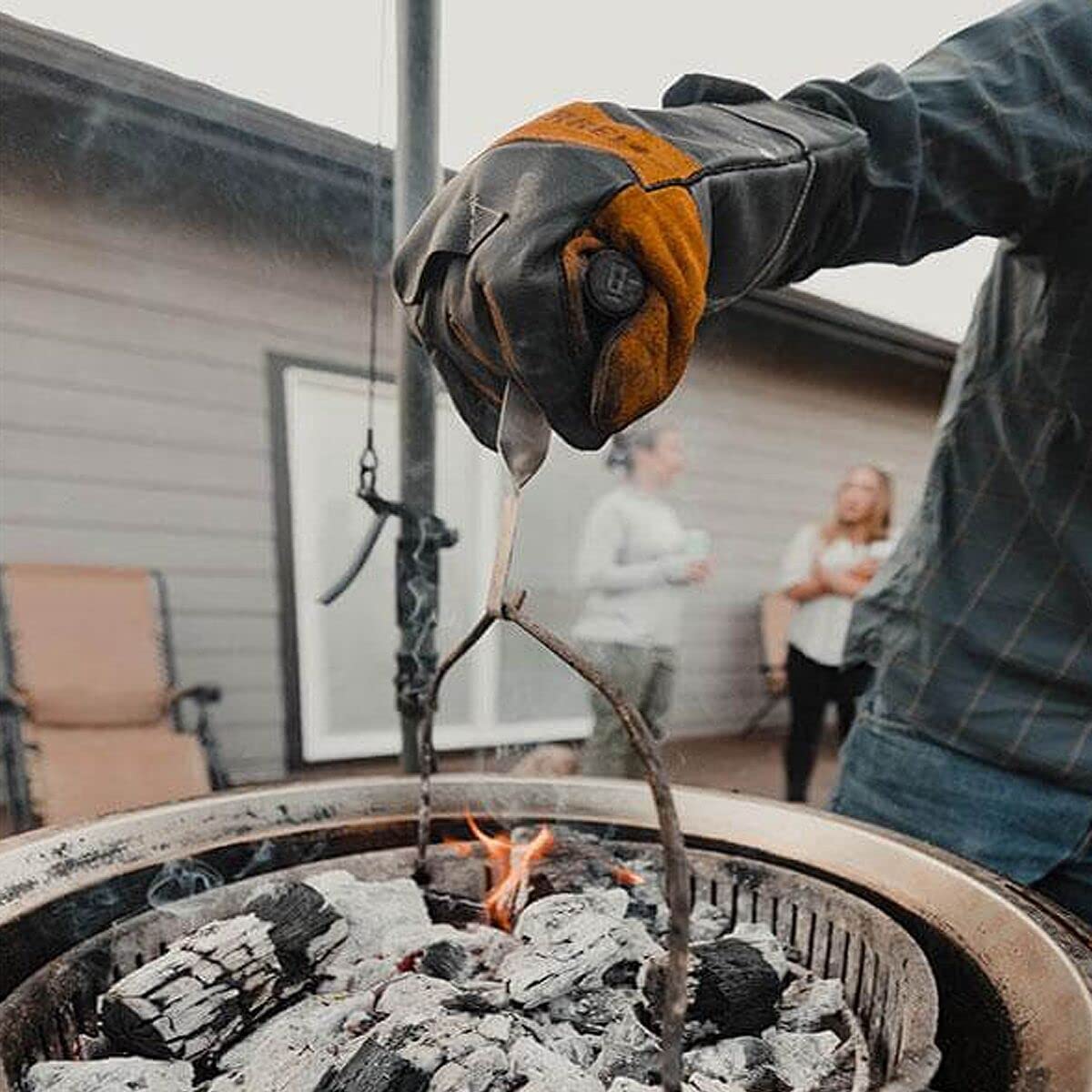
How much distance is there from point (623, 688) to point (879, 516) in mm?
1638

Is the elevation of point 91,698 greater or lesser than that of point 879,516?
lesser

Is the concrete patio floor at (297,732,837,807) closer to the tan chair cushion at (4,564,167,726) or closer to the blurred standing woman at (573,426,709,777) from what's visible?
the blurred standing woman at (573,426,709,777)

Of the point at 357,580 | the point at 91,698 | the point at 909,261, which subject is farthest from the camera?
the point at 357,580

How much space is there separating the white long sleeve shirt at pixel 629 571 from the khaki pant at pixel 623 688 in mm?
50

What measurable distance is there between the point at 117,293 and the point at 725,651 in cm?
405

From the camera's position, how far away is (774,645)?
5094 mm

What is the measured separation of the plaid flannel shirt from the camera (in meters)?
0.80

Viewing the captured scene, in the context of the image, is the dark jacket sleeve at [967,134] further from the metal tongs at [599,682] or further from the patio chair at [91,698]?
the patio chair at [91,698]

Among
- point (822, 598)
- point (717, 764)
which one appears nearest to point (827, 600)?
point (822, 598)

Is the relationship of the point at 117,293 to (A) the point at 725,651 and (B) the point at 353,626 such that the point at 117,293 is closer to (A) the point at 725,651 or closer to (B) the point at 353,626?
(B) the point at 353,626

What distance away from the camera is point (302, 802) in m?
1.07

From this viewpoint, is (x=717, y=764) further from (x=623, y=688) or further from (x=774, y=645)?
(x=623, y=688)

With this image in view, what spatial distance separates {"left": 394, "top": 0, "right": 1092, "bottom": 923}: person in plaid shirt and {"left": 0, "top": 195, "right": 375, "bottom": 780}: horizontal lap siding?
4.93ft

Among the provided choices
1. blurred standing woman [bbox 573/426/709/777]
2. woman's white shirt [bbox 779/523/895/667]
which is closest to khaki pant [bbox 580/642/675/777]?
blurred standing woman [bbox 573/426/709/777]
